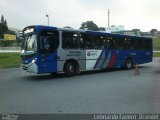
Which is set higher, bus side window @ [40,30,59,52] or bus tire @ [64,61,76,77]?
bus side window @ [40,30,59,52]

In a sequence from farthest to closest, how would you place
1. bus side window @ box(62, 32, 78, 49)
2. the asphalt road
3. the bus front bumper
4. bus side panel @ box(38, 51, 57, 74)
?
bus side window @ box(62, 32, 78, 49) < bus side panel @ box(38, 51, 57, 74) < the bus front bumper < the asphalt road

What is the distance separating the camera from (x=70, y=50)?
19.5 meters

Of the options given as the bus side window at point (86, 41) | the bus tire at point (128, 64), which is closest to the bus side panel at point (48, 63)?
the bus side window at point (86, 41)

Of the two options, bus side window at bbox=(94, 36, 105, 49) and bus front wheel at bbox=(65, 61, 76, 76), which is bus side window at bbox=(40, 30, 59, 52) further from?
bus side window at bbox=(94, 36, 105, 49)

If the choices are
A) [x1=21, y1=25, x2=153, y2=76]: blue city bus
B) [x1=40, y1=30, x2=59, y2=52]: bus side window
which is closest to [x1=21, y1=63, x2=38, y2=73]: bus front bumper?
[x1=21, y1=25, x2=153, y2=76]: blue city bus

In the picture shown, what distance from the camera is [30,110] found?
363 inches

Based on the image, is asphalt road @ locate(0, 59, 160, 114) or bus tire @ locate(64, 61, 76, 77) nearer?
asphalt road @ locate(0, 59, 160, 114)

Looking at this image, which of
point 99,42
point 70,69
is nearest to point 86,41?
point 99,42

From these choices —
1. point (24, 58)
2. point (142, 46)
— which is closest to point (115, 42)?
point (142, 46)

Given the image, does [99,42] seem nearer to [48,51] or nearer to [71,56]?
[71,56]

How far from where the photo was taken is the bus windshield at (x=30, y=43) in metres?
17.7

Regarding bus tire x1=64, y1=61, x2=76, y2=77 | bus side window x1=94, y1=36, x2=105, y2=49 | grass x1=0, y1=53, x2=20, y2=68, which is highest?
bus side window x1=94, y1=36, x2=105, y2=49

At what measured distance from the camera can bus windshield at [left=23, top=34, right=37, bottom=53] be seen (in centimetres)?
1769

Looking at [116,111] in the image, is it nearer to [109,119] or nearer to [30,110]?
[109,119]
